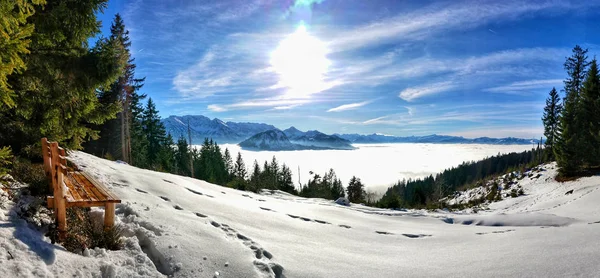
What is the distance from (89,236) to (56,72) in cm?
528

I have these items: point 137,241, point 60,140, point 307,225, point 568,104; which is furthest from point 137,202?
point 568,104

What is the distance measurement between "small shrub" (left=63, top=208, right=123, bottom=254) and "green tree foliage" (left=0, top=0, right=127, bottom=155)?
433 centimetres

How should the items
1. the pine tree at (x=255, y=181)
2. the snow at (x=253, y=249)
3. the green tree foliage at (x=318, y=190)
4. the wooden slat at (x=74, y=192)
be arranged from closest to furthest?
the snow at (x=253, y=249) → the wooden slat at (x=74, y=192) → the pine tree at (x=255, y=181) → the green tree foliage at (x=318, y=190)

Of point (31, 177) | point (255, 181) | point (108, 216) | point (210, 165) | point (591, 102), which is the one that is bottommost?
point (255, 181)

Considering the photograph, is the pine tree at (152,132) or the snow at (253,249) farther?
the pine tree at (152,132)

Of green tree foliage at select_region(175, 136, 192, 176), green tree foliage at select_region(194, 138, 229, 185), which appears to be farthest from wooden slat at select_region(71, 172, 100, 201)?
green tree foliage at select_region(175, 136, 192, 176)

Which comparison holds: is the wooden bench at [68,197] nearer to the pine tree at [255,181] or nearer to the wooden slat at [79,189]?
the wooden slat at [79,189]

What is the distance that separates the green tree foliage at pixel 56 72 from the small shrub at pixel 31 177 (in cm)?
104

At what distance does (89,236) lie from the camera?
4438 millimetres

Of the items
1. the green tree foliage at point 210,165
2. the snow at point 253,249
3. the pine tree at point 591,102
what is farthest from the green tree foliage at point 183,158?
the pine tree at point 591,102

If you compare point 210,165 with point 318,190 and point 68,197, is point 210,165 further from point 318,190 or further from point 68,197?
point 68,197

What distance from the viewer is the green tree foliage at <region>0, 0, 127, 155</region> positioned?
274 inches

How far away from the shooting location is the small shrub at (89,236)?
4.19m

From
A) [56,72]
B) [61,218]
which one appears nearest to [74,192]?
[61,218]
